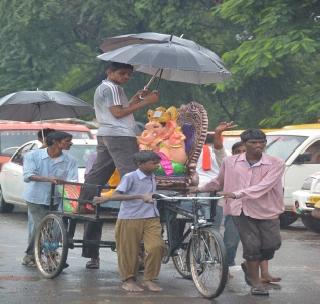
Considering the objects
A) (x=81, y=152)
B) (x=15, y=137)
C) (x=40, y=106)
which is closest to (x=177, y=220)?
(x=40, y=106)

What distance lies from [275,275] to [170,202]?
194 centimetres

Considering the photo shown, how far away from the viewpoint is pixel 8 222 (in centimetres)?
1739

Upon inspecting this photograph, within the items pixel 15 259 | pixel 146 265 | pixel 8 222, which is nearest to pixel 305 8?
pixel 8 222

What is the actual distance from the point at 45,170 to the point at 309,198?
5.68m

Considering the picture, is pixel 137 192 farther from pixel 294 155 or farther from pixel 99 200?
pixel 294 155

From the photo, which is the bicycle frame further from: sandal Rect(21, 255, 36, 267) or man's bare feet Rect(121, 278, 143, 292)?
sandal Rect(21, 255, 36, 267)

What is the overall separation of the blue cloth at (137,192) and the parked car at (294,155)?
7.37 metres

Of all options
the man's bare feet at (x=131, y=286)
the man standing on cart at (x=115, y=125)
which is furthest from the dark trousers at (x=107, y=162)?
the man's bare feet at (x=131, y=286)

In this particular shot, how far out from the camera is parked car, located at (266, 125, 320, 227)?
16953mm

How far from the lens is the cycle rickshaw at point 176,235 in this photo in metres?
9.23

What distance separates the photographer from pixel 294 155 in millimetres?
17047

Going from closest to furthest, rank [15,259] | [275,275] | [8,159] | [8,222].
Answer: [275,275], [15,259], [8,222], [8,159]

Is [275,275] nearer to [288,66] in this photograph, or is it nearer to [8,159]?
[8,159]

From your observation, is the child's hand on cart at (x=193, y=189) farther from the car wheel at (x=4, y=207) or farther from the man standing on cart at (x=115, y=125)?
the car wheel at (x=4, y=207)
